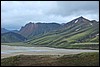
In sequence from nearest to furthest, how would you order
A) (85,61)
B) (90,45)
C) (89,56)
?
(85,61) → (89,56) → (90,45)

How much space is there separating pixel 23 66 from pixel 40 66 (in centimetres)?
387

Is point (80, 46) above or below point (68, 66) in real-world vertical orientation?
below

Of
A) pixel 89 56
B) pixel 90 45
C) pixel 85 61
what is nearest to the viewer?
pixel 85 61

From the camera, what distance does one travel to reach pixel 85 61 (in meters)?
50.0

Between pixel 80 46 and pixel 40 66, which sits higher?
pixel 40 66

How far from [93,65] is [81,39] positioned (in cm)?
14485

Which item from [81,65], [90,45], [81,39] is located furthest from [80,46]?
[81,65]

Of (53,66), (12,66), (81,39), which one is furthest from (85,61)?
(81,39)

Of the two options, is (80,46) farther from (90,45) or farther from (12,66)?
(12,66)

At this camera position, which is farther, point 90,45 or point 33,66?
point 90,45

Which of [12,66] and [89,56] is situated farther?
[89,56]

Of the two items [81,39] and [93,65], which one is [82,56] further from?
[81,39]

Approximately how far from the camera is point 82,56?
184 ft

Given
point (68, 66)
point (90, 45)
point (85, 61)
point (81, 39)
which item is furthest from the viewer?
point (81, 39)
